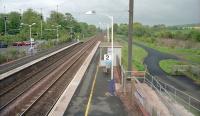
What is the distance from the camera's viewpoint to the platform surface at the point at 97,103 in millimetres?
19984

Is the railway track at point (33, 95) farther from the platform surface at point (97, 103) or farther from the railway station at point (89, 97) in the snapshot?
the platform surface at point (97, 103)

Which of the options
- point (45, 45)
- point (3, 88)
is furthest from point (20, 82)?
point (45, 45)

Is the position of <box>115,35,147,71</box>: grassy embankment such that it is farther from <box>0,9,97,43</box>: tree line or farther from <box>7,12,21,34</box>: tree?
<box>7,12,21,34</box>: tree

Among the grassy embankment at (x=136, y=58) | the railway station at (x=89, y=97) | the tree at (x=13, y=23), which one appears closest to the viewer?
the railway station at (x=89, y=97)

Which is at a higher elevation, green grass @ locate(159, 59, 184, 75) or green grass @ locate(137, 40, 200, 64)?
green grass @ locate(137, 40, 200, 64)

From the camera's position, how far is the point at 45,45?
80.8 metres

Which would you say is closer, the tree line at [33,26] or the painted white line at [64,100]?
the painted white line at [64,100]

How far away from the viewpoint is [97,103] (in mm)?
22516

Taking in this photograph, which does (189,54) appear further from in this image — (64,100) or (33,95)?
(64,100)

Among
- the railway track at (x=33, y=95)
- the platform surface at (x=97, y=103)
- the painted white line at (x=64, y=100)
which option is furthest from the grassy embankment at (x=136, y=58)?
the platform surface at (x=97, y=103)

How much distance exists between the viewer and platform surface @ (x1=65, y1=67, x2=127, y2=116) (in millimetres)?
19984

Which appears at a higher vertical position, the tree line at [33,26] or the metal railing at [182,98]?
the tree line at [33,26]

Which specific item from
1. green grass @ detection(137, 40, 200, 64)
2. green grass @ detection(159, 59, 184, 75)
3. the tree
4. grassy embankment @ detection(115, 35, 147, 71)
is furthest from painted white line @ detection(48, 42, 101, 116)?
the tree

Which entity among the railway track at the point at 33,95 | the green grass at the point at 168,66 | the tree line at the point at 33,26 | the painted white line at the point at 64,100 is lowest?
the green grass at the point at 168,66
